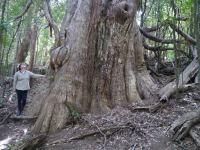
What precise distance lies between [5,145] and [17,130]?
882 millimetres

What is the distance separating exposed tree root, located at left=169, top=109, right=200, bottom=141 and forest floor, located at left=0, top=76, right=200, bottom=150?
0.12m

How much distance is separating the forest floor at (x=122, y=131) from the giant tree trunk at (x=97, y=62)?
0.46m

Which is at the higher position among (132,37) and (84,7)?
(84,7)

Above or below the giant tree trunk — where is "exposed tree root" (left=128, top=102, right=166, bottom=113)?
below

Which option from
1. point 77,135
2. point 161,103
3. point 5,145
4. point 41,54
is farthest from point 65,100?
point 41,54

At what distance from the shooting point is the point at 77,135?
23.6ft

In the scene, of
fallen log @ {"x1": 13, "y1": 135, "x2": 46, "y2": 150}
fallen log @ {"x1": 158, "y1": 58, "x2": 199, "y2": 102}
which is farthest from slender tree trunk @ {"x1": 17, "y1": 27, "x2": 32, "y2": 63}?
fallen log @ {"x1": 13, "y1": 135, "x2": 46, "y2": 150}

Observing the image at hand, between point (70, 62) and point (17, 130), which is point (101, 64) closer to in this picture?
point (70, 62)

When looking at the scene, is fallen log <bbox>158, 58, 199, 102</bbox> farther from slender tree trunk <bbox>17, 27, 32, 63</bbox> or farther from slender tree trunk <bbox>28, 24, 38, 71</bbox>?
slender tree trunk <bbox>17, 27, 32, 63</bbox>

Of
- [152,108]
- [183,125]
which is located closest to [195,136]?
[183,125]

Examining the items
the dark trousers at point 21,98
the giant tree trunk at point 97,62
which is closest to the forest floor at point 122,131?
the giant tree trunk at point 97,62

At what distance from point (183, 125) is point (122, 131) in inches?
50.1

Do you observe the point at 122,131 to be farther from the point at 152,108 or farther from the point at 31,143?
the point at 31,143

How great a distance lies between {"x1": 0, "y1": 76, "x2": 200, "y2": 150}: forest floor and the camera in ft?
21.4
